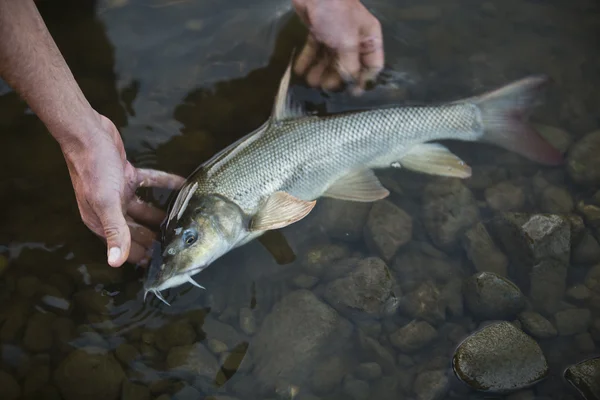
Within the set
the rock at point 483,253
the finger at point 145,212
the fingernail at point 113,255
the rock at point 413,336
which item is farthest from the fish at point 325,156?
→ the rock at point 413,336

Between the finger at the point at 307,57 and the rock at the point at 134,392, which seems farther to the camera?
the finger at the point at 307,57

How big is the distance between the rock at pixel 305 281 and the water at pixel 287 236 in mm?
23

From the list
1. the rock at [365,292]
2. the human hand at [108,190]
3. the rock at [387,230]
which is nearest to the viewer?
the human hand at [108,190]

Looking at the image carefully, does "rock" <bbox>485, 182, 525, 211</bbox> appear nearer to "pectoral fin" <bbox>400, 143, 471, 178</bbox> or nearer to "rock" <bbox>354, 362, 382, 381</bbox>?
"pectoral fin" <bbox>400, 143, 471, 178</bbox>

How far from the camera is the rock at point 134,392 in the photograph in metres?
3.39

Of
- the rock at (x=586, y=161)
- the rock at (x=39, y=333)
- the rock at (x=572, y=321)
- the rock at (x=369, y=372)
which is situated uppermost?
the rock at (x=586, y=161)

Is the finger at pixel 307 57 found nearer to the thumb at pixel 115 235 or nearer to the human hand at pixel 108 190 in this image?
the human hand at pixel 108 190

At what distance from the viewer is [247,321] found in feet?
12.2

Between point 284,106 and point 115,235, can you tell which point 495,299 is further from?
point 115,235

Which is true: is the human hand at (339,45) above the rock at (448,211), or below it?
above

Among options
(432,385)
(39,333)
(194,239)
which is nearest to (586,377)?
(432,385)

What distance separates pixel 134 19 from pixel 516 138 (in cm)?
368

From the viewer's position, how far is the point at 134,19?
516 centimetres

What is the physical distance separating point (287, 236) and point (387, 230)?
0.77m
